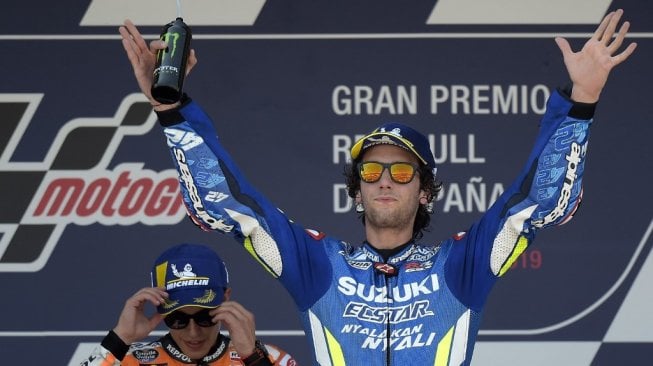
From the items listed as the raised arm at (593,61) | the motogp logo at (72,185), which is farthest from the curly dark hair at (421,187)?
the motogp logo at (72,185)

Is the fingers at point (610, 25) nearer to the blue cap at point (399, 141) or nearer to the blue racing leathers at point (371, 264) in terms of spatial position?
the blue racing leathers at point (371, 264)

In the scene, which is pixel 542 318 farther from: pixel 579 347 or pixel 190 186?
pixel 190 186

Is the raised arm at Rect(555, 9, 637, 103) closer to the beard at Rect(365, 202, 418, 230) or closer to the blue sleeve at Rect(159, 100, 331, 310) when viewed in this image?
the beard at Rect(365, 202, 418, 230)

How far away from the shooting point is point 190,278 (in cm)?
405

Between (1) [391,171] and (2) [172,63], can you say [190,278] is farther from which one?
(2) [172,63]

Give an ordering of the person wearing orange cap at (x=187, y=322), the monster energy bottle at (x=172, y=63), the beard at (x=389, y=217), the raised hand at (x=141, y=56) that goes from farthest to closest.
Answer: the person wearing orange cap at (x=187, y=322) → the beard at (x=389, y=217) → the raised hand at (x=141, y=56) → the monster energy bottle at (x=172, y=63)

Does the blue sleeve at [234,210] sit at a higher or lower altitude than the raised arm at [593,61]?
lower

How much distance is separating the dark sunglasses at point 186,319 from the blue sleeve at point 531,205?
0.70m

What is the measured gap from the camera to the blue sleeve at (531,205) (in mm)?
3412

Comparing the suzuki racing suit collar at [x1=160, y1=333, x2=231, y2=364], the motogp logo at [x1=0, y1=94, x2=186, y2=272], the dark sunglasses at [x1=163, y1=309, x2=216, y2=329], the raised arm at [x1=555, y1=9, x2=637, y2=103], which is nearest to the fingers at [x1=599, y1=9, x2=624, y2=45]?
the raised arm at [x1=555, y1=9, x2=637, y2=103]

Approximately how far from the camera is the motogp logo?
4.98 meters

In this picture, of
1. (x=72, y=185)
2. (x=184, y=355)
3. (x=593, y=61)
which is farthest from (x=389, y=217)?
(x=72, y=185)

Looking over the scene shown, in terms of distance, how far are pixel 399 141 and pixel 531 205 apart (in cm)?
38

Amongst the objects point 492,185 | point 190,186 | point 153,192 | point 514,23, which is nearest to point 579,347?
point 492,185
